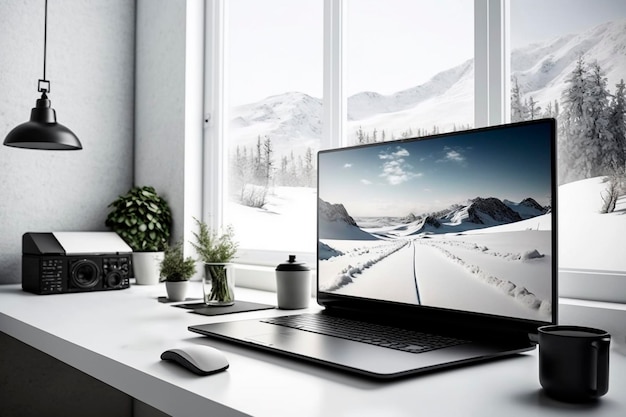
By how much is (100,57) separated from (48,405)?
1.53 meters

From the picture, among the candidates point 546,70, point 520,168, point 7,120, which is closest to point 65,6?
point 7,120

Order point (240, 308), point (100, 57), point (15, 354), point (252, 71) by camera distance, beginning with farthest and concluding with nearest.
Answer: point (100, 57)
point (252, 71)
point (15, 354)
point (240, 308)

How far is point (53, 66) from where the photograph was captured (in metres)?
2.49

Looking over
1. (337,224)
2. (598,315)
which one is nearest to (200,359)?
(337,224)

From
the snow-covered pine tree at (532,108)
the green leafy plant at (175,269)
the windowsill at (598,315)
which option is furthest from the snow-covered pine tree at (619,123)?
the green leafy plant at (175,269)

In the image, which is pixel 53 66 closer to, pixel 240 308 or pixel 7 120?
pixel 7 120

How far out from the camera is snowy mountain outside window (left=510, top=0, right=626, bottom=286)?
4.13ft

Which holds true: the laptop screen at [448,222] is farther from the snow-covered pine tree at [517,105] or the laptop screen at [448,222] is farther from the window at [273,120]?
the window at [273,120]

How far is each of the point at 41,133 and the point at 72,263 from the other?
465 mm

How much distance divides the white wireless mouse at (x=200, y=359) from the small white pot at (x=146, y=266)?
1.36 meters

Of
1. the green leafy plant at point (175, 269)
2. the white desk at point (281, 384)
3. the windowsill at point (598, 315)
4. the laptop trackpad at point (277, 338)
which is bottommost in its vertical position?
the white desk at point (281, 384)

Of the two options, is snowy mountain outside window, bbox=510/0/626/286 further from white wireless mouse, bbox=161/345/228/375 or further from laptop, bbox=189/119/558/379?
white wireless mouse, bbox=161/345/228/375

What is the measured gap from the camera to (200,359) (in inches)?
35.2

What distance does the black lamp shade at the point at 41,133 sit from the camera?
200 cm
